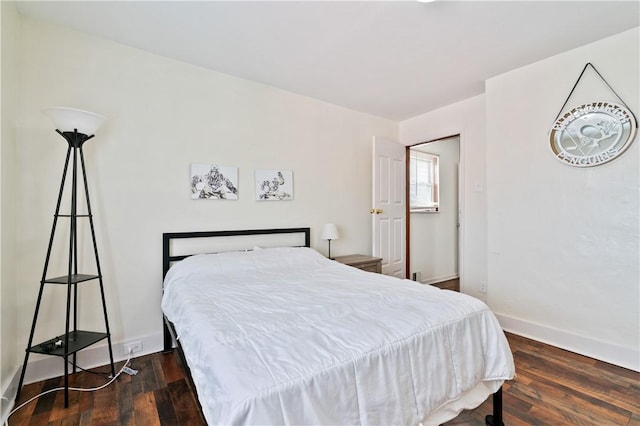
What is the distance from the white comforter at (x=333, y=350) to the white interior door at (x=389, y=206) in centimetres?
194

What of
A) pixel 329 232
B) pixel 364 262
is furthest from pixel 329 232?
pixel 364 262

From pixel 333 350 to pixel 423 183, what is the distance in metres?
4.26

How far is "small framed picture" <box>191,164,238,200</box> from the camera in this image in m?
2.75

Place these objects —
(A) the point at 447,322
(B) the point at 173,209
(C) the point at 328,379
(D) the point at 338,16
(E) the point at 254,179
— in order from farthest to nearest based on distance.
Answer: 1. (E) the point at 254,179
2. (B) the point at 173,209
3. (D) the point at 338,16
4. (A) the point at 447,322
5. (C) the point at 328,379

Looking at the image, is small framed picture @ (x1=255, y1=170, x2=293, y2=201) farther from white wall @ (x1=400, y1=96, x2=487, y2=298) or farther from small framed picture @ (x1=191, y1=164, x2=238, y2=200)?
white wall @ (x1=400, y1=96, x2=487, y2=298)

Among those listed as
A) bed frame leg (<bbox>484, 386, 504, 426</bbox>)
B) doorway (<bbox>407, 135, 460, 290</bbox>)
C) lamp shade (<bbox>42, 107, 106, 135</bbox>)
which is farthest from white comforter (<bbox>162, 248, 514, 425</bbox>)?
doorway (<bbox>407, 135, 460, 290</bbox>)

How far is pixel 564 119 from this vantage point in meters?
2.59

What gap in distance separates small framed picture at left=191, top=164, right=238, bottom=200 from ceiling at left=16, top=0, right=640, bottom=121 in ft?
3.20

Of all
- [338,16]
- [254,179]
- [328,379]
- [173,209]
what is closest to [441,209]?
[254,179]

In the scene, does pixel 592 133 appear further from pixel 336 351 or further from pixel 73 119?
pixel 73 119

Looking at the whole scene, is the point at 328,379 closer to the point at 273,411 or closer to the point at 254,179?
the point at 273,411

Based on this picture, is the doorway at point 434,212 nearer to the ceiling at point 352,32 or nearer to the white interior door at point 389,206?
the white interior door at point 389,206

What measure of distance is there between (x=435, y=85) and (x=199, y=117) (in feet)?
8.14

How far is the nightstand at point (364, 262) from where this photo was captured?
3.43 m
